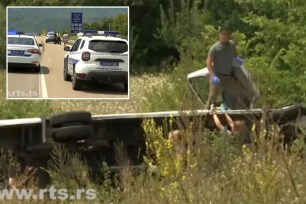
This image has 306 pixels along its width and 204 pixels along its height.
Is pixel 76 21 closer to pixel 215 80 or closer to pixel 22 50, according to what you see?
pixel 22 50

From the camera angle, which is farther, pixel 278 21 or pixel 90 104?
pixel 90 104

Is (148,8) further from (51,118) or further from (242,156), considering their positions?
(242,156)

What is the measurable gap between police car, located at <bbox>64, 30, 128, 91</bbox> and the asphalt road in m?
0.13

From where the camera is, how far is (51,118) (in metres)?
9.47

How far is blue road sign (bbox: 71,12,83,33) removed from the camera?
13500 millimetres

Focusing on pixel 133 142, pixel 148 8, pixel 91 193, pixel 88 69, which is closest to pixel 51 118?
pixel 133 142

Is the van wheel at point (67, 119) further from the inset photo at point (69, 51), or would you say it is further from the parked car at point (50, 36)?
the parked car at point (50, 36)

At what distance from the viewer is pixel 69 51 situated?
14055 millimetres

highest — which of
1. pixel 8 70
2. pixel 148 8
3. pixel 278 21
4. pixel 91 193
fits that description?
pixel 148 8

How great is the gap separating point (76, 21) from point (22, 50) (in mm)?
1035

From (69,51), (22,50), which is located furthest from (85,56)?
(22,50)

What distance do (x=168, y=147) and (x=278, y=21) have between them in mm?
8497

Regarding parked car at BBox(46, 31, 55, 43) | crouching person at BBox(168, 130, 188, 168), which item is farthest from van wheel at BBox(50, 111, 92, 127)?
parked car at BBox(46, 31, 55, 43)

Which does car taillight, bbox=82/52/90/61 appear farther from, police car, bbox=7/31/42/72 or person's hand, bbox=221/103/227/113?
person's hand, bbox=221/103/227/113
